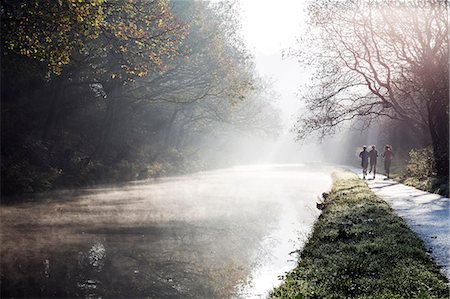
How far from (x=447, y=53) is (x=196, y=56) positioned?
17.6m

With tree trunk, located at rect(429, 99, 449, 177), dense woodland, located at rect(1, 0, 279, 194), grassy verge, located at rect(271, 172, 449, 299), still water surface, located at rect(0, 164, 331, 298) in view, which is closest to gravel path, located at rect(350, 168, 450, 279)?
grassy verge, located at rect(271, 172, 449, 299)

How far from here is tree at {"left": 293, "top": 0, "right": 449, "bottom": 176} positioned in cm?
2397

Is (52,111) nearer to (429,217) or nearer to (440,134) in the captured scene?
(429,217)

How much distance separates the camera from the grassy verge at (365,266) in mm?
6332

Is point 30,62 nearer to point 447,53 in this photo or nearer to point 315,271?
point 315,271

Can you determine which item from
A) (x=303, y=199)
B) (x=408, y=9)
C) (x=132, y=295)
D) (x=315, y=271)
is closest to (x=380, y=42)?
(x=408, y=9)

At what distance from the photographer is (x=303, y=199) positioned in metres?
22.7

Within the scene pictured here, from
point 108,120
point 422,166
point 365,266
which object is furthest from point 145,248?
point 108,120

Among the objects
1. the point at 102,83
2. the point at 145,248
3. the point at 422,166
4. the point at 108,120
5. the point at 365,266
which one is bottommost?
the point at 145,248

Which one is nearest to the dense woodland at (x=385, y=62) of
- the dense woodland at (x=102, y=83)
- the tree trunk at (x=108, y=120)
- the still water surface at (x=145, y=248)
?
the dense woodland at (x=102, y=83)

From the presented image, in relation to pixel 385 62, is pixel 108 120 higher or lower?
lower

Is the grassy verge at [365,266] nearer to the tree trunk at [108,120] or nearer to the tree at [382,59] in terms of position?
the tree at [382,59]

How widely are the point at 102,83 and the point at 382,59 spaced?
19.1m

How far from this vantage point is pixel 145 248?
10898 mm
